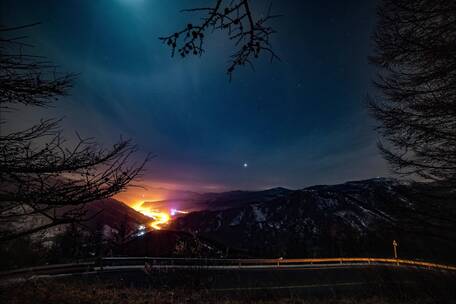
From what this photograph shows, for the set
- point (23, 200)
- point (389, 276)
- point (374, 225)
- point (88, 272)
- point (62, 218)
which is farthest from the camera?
point (88, 272)

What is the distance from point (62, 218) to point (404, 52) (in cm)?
785

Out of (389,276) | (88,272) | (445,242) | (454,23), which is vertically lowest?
(88,272)

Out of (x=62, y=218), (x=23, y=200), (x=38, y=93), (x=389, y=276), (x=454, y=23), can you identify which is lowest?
(x=389, y=276)

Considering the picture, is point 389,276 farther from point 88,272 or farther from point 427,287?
point 88,272

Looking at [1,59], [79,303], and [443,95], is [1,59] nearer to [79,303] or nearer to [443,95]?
[79,303]

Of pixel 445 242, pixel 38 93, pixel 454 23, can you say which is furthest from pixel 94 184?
pixel 445 242

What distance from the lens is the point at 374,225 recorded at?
8.10 meters

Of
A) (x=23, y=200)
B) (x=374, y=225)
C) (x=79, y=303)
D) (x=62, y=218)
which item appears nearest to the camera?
(x=23, y=200)

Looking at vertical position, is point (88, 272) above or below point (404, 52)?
below

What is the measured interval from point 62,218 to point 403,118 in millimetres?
8101

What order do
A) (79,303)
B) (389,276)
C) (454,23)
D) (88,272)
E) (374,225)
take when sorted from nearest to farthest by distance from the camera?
(454,23), (79,303), (374,225), (389,276), (88,272)

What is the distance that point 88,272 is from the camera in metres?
14.5

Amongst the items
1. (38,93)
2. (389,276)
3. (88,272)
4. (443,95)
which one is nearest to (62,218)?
(38,93)

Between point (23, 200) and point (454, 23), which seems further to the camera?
point (454, 23)
